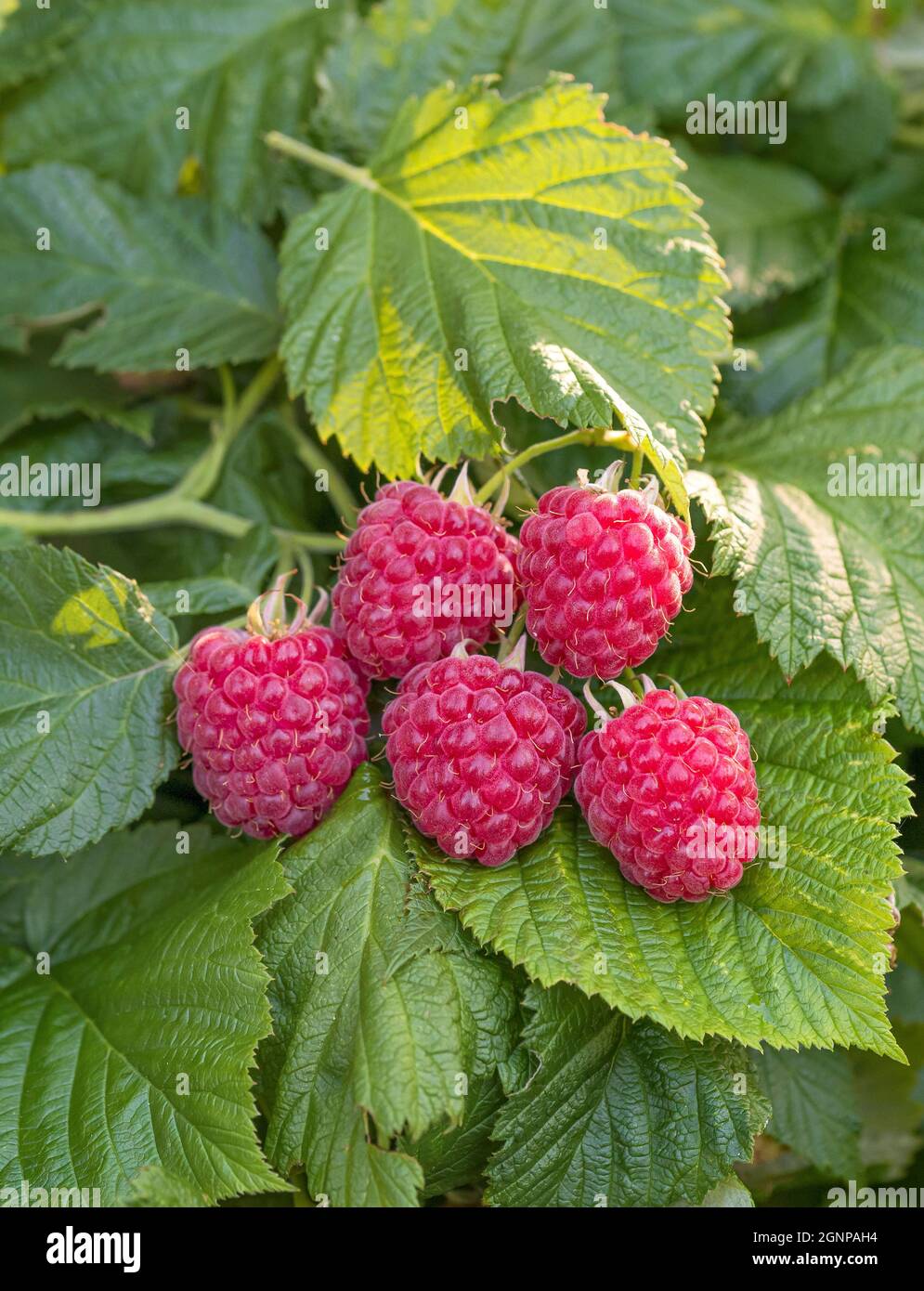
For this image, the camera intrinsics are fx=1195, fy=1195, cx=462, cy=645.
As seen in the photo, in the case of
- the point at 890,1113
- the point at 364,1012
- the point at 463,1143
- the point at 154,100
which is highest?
the point at 154,100

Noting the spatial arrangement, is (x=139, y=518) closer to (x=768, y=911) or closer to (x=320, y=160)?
(x=320, y=160)

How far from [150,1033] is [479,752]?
364 mm

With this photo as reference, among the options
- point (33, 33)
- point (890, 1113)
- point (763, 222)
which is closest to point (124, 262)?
point (33, 33)

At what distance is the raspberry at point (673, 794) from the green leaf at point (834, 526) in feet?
0.35

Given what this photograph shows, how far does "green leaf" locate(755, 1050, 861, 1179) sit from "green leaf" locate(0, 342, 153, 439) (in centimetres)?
91

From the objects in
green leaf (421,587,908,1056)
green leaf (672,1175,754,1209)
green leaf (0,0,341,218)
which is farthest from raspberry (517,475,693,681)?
green leaf (0,0,341,218)

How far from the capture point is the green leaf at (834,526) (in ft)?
3.10

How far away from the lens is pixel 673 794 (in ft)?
2.78

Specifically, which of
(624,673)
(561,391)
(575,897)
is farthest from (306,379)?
(575,897)

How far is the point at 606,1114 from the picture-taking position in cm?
92

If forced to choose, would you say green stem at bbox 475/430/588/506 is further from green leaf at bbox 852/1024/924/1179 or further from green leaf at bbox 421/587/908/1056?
green leaf at bbox 852/1024/924/1179

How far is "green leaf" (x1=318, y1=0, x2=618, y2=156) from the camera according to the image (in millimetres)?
1293

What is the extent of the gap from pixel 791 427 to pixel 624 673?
1.16 feet

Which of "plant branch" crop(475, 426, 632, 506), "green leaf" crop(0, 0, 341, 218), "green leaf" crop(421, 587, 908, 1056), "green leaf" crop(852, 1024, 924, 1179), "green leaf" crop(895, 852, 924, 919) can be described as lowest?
"green leaf" crop(852, 1024, 924, 1179)
